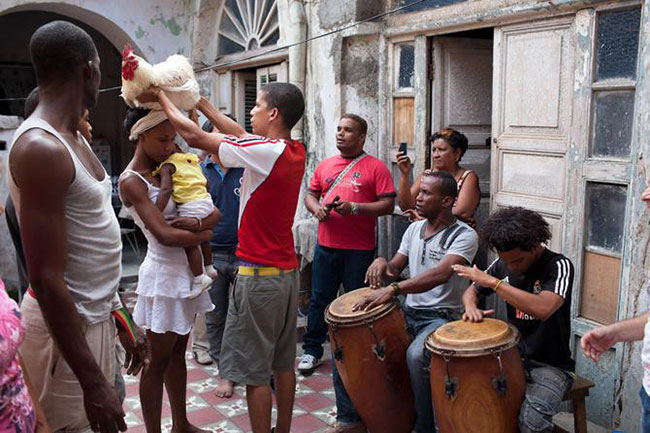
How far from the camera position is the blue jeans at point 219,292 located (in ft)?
14.8

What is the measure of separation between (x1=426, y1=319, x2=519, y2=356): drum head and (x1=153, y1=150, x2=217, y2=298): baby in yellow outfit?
1.21 m

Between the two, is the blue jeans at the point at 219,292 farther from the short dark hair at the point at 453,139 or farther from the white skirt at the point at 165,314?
the short dark hair at the point at 453,139

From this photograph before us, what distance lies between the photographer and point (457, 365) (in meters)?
2.87

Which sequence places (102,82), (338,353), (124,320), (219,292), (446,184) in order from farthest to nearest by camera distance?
1. (102,82)
2. (219,292)
3. (446,184)
4. (338,353)
5. (124,320)

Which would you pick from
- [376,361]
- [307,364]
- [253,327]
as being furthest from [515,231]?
[307,364]

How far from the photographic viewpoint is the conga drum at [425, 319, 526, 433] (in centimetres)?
283

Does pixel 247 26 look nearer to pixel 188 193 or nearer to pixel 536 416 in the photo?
pixel 188 193

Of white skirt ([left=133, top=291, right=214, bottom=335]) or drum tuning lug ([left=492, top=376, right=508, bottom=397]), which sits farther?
white skirt ([left=133, top=291, right=214, bottom=335])

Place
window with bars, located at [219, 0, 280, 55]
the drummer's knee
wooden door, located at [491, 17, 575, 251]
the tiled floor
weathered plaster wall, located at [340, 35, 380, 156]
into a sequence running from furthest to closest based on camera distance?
window with bars, located at [219, 0, 280, 55] < weathered plaster wall, located at [340, 35, 380, 156] < the tiled floor < wooden door, located at [491, 17, 575, 251] < the drummer's knee

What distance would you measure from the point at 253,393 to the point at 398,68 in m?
2.96

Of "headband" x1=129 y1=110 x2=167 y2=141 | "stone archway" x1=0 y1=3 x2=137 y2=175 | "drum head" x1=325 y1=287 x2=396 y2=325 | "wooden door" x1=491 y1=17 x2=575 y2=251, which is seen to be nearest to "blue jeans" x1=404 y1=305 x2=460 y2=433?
"drum head" x1=325 y1=287 x2=396 y2=325

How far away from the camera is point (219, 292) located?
15.0ft

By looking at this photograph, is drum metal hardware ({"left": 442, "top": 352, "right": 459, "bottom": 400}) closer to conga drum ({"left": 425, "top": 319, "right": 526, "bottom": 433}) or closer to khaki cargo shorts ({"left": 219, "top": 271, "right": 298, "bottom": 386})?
conga drum ({"left": 425, "top": 319, "right": 526, "bottom": 433})

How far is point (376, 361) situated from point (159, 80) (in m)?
1.75
